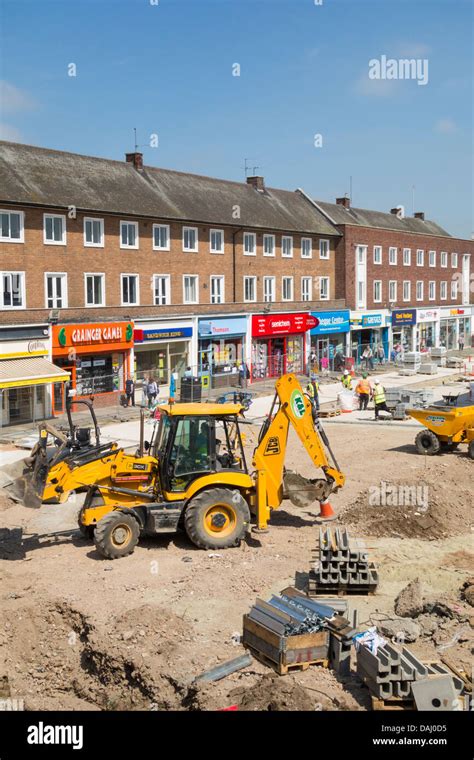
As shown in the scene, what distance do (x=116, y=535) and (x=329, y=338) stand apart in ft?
114

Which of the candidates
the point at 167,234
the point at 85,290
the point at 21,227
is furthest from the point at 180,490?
the point at 167,234

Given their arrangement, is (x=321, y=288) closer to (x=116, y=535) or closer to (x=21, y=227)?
(x=21, y=227)

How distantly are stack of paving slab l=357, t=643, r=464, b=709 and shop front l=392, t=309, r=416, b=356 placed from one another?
4380 cm

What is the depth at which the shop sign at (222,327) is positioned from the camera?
35.6m

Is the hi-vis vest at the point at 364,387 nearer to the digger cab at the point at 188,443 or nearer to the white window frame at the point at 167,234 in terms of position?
the white window frame at the point at 167,234

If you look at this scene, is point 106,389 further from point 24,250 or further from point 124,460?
point 124,460

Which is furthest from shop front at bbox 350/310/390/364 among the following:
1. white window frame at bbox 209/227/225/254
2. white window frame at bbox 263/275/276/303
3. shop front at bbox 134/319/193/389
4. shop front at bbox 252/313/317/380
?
shop front at bbox 134/319/193/389

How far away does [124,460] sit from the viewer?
12312mm

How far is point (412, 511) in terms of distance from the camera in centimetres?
1448

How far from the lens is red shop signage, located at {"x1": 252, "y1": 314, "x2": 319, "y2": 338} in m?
38.8

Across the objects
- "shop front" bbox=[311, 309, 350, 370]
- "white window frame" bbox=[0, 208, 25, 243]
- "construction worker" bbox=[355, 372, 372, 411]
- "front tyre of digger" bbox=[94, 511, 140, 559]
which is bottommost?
"front tyre of digger" bbox=[94, 511, 140, 559]

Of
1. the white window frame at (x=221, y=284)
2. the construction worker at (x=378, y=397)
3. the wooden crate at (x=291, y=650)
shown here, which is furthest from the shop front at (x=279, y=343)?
the wooden crate at (x=291, y=650)

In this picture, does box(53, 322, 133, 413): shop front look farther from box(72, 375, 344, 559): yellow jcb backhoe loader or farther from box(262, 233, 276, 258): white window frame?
box(72, 375, 344, 559): yellow jcb backhoe loader

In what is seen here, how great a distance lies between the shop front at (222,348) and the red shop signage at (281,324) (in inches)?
37.0
